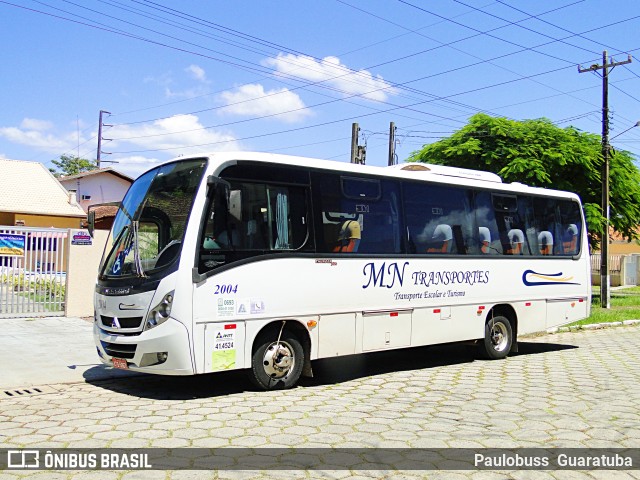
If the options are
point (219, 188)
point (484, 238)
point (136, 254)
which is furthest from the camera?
point (484, 238)

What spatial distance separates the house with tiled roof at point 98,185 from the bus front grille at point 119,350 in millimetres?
43980

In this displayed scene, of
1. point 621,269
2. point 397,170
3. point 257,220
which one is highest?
point 397,170

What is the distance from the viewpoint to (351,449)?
6098mm

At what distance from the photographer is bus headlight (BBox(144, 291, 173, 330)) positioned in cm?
785

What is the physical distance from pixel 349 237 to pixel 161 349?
3.21 meters

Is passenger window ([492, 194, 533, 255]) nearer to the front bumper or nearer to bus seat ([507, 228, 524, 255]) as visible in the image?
bus seat ([507, 228, 524, 255])

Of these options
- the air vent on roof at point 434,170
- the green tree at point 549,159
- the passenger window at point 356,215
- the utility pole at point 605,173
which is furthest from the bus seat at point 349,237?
the utility pole at point 605,173

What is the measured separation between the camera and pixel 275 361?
878cm

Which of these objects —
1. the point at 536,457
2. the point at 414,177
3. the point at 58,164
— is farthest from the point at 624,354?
the point at 58,164

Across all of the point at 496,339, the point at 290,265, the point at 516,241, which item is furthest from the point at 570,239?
the point at 290,265

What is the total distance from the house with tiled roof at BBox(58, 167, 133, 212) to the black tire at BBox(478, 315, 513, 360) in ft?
139

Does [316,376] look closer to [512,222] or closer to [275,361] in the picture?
[275,361]

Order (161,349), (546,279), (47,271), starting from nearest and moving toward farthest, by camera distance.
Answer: (161,349) < (546,279) < (47,271)

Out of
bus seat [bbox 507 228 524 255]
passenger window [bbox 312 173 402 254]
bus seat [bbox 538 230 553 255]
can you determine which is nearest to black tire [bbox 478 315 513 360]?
bus seat [bbox 507 228 524 255]
